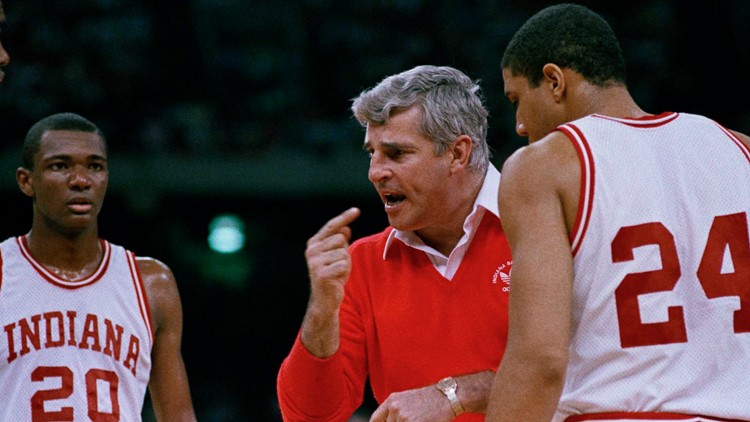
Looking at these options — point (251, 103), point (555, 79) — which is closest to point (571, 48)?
point (555, 79)

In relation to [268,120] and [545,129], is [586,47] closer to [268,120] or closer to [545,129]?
[545,129]

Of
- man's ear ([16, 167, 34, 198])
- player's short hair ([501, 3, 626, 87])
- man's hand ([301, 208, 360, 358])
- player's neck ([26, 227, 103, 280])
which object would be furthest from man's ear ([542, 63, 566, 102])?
man's ear ([16, 167, 34, 198])

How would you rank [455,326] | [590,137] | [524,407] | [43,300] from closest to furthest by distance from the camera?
[524,407] < [590,137] < [455,326] < [43,300]

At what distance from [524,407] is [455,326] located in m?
0.96

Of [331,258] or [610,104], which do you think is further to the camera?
[331,258]

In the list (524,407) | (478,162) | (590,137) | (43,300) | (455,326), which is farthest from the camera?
(43,300)

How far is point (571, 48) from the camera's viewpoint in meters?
2.64

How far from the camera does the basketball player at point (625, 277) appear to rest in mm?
2344

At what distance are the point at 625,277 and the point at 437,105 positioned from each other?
1.20m

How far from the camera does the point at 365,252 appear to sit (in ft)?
11.6

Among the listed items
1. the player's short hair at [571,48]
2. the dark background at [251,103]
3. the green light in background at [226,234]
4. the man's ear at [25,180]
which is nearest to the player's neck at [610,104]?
the player's short hair at [571,48]

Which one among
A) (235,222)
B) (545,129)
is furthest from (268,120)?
(545,129)

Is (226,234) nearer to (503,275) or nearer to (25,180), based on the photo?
(25,180)

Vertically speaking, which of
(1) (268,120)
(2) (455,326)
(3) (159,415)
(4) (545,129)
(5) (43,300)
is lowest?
→ (3) (159,415)
